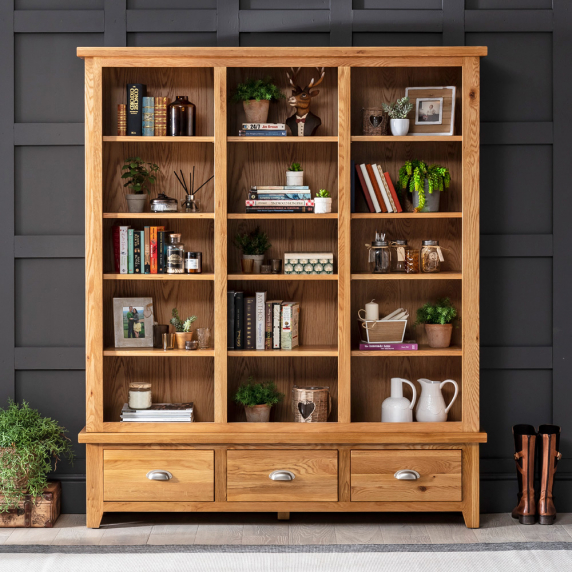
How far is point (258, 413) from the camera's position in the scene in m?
3.08

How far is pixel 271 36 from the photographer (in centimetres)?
320

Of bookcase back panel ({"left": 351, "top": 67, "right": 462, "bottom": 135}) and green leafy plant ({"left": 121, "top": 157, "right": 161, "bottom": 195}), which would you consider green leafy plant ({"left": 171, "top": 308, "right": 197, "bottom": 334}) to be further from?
bookcase back panel ({"left": 351, "top": 67, "right": 462, "bottom": 135})

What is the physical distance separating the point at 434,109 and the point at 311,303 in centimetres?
113

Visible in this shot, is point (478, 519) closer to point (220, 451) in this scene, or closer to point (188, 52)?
point (220, 451)

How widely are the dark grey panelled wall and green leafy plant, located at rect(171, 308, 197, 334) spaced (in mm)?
490

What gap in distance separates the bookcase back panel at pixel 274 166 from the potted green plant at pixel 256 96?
0.17 meters

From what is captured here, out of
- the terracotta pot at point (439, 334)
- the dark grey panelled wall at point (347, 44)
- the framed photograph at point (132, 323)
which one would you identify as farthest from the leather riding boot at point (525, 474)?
the framed photograph at point (132, 323)

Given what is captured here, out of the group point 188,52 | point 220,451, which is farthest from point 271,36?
point 220,451

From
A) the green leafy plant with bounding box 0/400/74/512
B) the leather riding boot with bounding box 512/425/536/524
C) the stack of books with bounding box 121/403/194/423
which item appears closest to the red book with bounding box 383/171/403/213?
the leather riding boot with bounding box 512/425/536/524

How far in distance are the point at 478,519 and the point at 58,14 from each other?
321 cm

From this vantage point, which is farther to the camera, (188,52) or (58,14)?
(58,14)

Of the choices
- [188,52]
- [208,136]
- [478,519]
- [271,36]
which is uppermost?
[271,36]

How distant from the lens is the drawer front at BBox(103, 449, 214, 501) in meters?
2.95

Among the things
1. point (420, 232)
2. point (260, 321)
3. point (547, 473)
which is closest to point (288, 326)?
point (260, 321)
